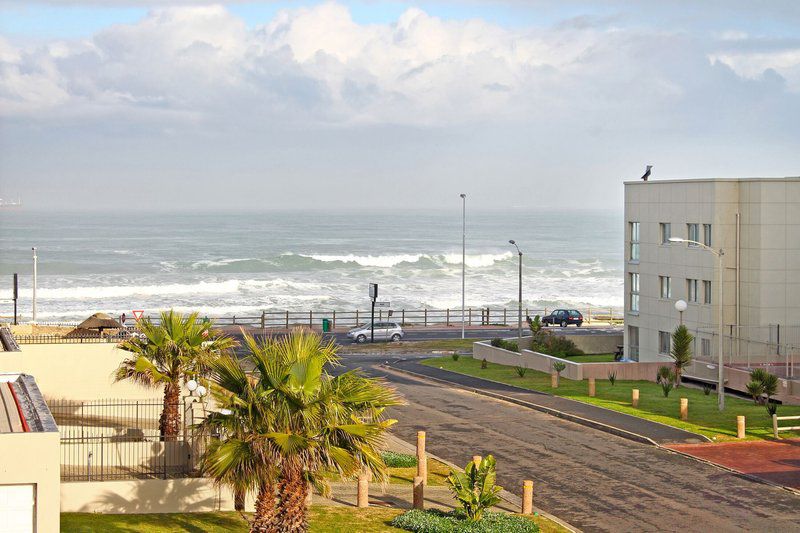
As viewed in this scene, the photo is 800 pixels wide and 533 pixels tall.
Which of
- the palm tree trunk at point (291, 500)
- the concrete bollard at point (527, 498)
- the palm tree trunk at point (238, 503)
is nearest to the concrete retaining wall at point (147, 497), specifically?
the palm tree trunk at point (238, 503)

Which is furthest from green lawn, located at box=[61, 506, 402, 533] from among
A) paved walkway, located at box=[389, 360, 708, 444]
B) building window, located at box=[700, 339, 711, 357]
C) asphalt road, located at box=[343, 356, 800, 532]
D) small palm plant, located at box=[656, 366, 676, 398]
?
building window, located at box=[700, 339, 711, 357]

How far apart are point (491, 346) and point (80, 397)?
23.7 meters

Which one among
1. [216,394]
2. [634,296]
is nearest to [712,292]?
[634,296]

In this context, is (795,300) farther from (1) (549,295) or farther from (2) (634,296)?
(1) (549,295)

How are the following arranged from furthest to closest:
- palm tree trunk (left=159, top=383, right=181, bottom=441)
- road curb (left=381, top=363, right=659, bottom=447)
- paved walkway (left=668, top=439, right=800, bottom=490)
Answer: road curb (left=381, top=363, right=659, bottom=447) → paved walkway (left=668, top=439, right=800, bottom=490) → palm tree trunk (left=159, top=383, right=181, bottom=441)

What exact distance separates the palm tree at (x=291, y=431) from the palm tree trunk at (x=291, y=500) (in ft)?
0.05

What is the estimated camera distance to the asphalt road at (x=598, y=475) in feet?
79.0

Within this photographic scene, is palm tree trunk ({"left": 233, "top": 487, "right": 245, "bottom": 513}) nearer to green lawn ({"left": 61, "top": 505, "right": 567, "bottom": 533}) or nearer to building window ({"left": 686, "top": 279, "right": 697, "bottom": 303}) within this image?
green lawn ({"left": 61, "top": 505, "right": 567, "bottom": 533})

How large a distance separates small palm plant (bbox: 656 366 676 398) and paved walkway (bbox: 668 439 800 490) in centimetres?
754

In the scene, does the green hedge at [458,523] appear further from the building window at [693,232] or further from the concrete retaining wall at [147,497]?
the building window at [693,232]

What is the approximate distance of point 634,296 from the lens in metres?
51.9

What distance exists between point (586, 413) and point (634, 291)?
16716 millimetres

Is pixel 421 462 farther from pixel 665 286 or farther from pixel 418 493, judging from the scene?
pixel 665 286

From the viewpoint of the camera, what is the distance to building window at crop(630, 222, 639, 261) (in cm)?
5172
